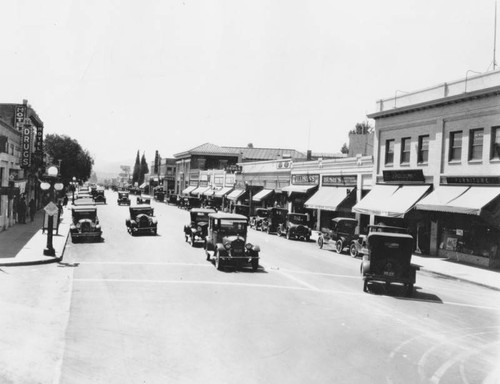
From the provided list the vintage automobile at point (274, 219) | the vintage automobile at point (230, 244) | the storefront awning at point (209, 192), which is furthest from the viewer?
the storefront awning at point (209, 192)

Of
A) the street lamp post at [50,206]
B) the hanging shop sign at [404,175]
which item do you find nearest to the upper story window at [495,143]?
the hanging shop sign at [404,175]

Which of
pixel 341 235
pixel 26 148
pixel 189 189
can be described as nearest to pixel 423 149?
pixel 341 235

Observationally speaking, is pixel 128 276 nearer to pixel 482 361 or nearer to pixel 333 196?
pixel 482 361

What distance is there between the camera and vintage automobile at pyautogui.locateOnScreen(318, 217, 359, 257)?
2550cm

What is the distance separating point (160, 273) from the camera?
56.5 ft

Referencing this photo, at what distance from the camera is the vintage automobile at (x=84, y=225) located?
2622 cm

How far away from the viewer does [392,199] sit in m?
27.7

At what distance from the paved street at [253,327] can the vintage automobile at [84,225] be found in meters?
7.44

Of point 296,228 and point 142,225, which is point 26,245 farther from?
point 296,228

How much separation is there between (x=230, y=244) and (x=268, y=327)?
26.0ft

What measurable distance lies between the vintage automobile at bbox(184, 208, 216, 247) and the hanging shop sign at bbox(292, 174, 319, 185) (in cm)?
1591

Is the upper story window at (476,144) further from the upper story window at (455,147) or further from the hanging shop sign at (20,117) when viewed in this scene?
the hanging shop sign at (20,117)

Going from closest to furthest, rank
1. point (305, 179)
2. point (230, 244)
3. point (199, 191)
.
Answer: point (230, 244)
point (305, 179)
point (199, 191)

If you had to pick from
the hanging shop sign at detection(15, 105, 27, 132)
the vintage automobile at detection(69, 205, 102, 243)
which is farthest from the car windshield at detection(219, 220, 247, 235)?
the hanging shop sign at detection(15, 105, 27, 132)
